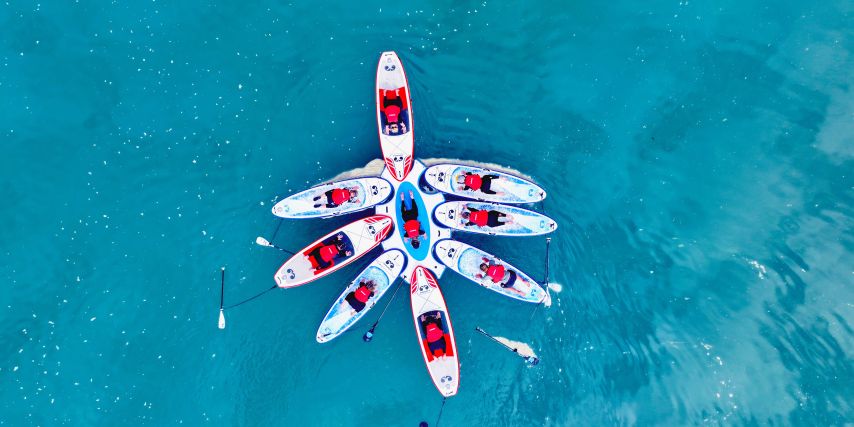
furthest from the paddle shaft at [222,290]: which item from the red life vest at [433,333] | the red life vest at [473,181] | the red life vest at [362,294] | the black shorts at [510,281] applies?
the black shorts at [510,281]

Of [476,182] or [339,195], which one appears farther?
[476,182]

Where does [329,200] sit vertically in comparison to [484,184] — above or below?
below

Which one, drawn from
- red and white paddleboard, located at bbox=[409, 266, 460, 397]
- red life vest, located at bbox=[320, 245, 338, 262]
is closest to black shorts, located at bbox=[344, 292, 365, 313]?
red life vest, located at bbox=[320, 245, 338, 262]

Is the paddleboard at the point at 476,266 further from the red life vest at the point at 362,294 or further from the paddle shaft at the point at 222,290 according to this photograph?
the paddle shaft at the point at 222,290

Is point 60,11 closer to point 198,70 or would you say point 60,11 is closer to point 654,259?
point 198,70

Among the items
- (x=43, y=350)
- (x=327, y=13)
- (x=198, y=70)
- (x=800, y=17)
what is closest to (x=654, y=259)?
(x=800, y=17)

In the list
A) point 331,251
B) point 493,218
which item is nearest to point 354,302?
point 331,251

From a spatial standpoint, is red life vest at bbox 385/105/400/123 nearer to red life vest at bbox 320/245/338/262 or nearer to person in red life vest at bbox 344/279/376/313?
red life vest at bbox 320/245/338/262

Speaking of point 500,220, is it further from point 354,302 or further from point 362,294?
point 354,302
